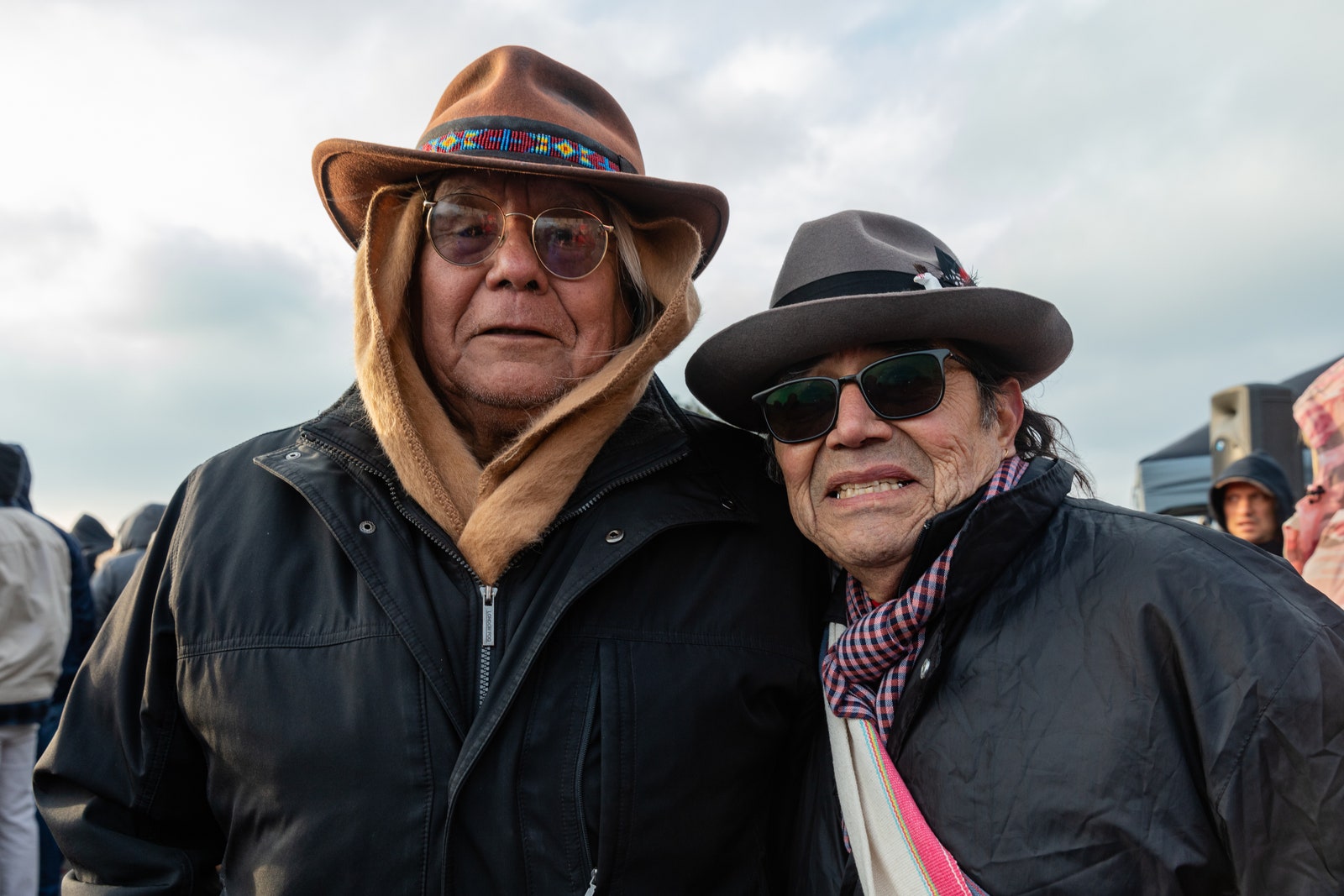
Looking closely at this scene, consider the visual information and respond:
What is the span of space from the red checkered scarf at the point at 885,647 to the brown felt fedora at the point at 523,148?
1.01 meters

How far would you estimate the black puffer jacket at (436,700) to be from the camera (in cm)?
→ 167

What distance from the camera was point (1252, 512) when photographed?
6.33 metres

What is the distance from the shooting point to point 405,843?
1.64m

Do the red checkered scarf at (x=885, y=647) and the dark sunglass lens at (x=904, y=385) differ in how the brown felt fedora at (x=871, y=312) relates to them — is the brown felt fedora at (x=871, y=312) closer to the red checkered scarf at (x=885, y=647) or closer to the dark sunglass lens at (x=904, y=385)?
the dark sunglass lens at (x=904, y=385)

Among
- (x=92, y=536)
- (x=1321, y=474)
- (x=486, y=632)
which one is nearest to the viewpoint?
(x=486, y=632)

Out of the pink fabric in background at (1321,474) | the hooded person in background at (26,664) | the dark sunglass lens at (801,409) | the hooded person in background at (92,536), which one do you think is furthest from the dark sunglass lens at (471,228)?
the hooded person in background at (92,536)

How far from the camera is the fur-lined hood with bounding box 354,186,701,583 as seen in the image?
1.88 metres

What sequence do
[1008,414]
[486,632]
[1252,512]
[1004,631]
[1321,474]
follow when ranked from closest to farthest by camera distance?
[1004,631] < [486,632] < [1008,414] < [1321,474] < [1252,512]

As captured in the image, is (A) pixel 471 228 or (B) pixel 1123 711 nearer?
(B) pixel 1123 711

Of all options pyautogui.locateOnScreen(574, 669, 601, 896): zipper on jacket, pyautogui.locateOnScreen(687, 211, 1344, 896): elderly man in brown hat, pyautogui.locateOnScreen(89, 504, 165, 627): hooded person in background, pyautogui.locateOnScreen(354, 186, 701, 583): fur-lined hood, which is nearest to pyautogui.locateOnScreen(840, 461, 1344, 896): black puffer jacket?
pyautogui.locateOnScreen(687, 211, 1344, 896): elderly man in brown hat

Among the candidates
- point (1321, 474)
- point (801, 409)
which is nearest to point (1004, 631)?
point (801, 409)

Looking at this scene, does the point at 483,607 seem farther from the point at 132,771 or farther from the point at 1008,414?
the point at 1008,414

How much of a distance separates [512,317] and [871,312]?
763 mm

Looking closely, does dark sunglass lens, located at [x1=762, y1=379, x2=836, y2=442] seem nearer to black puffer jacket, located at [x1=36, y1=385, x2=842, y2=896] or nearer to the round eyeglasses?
black puffer jacket, located at [x1=36, y1=385, x2=842, y2=896]
